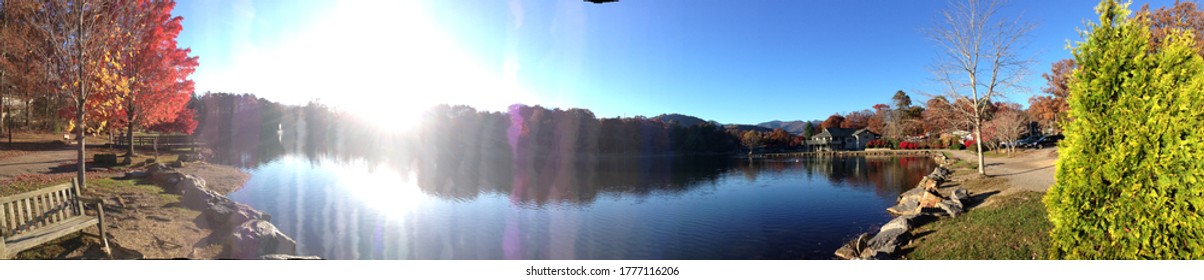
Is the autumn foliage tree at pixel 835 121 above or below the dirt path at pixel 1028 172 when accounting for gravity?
above

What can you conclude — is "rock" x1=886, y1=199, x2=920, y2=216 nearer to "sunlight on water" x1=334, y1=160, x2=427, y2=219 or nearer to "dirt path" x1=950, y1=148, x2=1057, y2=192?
"dirt path" x1=950, y1=148, x2=1057, y2=192

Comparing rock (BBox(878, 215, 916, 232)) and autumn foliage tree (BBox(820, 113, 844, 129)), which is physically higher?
autumn foliage tree (BBox(820, 113, 844, 129))

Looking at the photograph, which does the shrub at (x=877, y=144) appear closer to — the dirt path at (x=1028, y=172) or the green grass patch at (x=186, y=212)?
the dirt path at (x=1028, y=172)

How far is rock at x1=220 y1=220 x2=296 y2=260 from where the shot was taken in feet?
23.2

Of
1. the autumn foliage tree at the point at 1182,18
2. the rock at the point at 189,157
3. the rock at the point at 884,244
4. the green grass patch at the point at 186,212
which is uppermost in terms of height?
the autumn foliage tree at the point at 1182,18

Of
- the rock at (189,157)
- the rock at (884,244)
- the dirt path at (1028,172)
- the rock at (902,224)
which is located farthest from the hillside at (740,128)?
the rock at (189,157)

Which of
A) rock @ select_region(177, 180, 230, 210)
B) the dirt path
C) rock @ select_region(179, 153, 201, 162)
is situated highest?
rock @ select_region(179, 153, 201, 162)

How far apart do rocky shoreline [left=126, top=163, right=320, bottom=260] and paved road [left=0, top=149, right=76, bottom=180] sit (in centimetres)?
139

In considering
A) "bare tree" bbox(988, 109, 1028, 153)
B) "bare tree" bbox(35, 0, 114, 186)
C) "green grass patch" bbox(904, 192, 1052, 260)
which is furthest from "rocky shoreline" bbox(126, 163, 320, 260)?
"bare tree" bbox(988, 109, 1028, 153)

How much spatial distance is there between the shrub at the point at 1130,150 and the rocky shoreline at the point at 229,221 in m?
8.43

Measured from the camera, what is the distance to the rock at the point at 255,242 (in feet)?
23.2

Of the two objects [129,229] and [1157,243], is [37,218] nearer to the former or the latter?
[129,229]

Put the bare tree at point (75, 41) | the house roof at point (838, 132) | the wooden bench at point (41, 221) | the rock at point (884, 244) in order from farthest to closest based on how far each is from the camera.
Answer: the house roof at point (838, 132), the rock at point (884, 244), the bare tree at point (75, 41), the wooden bench at point (41, 221)

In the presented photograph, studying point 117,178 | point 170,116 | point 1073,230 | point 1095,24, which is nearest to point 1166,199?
point 1073,230
